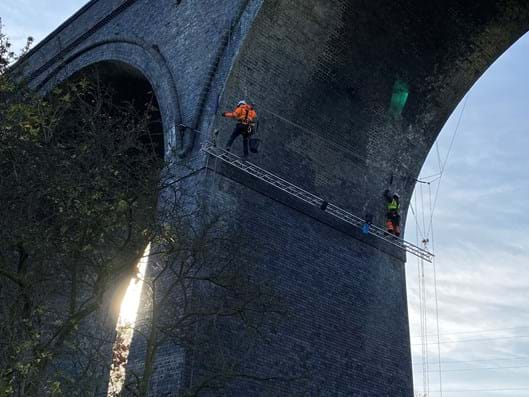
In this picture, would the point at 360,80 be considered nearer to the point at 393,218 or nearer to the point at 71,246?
the point at 393,218

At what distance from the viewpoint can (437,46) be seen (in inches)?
567

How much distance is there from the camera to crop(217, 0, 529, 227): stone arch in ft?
42.2

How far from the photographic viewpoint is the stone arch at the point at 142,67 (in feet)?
42.5

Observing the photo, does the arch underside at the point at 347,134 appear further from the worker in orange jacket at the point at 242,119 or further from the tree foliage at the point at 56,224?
the tree foliage at the point at 56,224

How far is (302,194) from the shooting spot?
42.5ft

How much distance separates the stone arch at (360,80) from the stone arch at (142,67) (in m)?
1.30

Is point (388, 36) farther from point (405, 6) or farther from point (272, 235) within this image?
point (272, 235)

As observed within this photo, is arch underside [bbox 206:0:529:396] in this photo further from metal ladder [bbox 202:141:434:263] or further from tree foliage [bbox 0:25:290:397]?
tree foliage [bbox 0:25:290:397]

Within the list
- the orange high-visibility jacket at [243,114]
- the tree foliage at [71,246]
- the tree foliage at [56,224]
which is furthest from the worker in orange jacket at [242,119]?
the tree foliage at [56,224]

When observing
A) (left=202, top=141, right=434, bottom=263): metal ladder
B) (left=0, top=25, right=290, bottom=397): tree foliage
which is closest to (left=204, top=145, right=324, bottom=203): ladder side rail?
(left=202, top=141, right=434, bottom=263): metal ladder

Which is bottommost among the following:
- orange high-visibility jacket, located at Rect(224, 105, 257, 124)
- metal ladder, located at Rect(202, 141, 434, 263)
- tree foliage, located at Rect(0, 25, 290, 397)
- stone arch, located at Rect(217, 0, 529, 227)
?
tree foliage, located at Rect(0, 25, 290, 397)

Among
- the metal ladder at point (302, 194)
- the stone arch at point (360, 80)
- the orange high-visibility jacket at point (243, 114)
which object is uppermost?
the stone arch at point (360, 80)

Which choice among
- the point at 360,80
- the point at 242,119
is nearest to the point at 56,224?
the point at 242,119

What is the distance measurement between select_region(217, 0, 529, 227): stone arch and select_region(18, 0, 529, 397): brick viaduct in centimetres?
3
